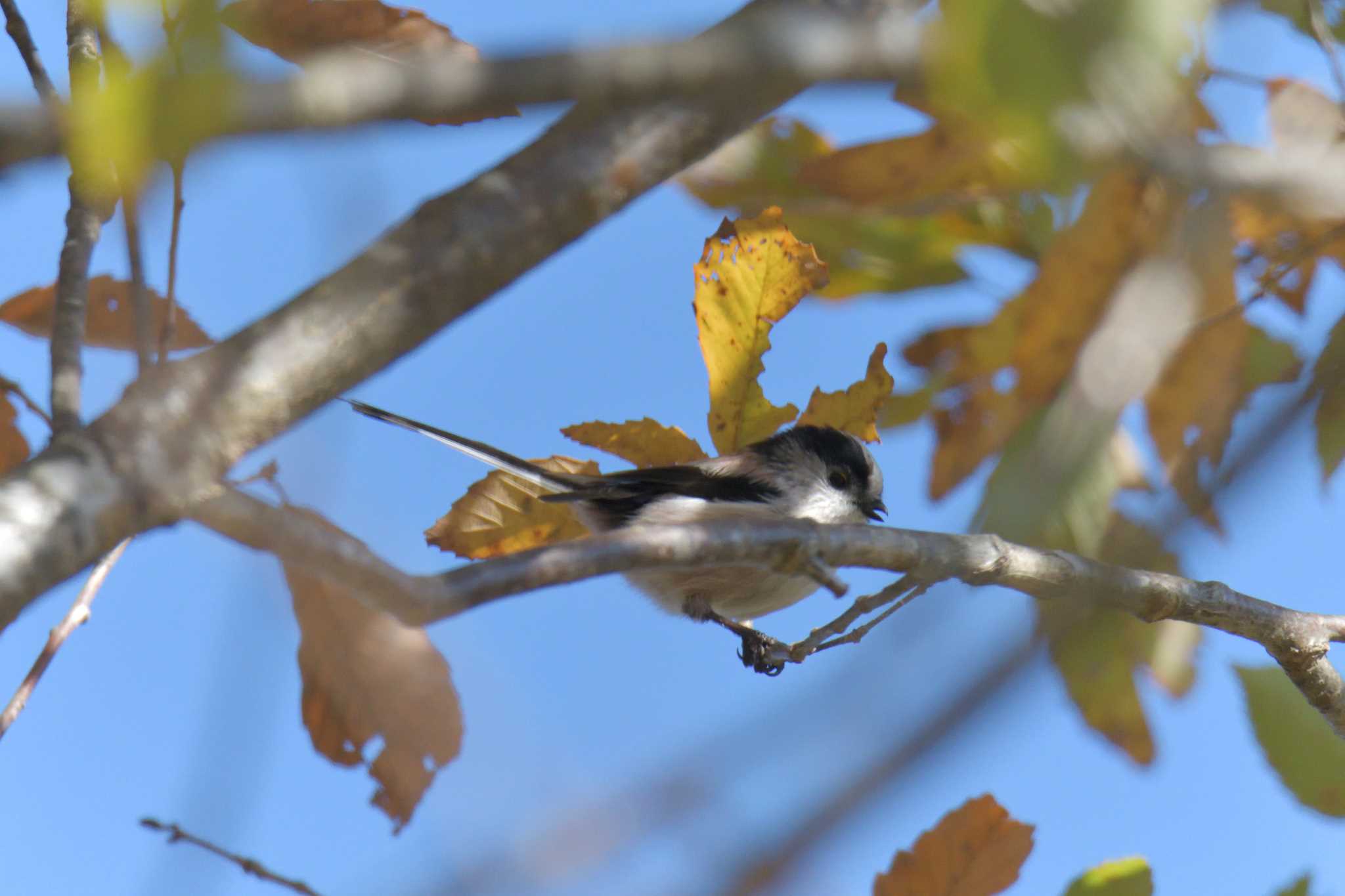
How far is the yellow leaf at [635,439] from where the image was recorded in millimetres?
1917

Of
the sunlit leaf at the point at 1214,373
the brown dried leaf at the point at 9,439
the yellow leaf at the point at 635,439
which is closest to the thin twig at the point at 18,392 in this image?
the brown dried leaf at the point at 9,439

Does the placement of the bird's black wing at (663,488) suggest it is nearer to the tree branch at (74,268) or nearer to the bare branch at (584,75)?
the tree branch at (74,268)

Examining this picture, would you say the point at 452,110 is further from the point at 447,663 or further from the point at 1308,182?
the point at 447,663

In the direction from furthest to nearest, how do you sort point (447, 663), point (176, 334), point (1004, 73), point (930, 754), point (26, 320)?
point (26, 320) < point (176, 334) < point (447, 663) < point (1004, 73) < point (930, 754)

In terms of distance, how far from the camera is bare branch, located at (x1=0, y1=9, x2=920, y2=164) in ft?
2.25

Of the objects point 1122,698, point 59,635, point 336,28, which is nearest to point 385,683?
point 59,635

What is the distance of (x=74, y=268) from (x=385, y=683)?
2.17 ft

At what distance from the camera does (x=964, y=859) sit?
1.61 metres

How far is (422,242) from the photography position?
1.24 m

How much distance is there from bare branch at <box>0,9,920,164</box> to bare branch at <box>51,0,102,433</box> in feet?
1.80

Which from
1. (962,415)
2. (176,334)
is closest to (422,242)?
(176,334)

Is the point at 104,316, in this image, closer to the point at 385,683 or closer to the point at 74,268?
the point at 74,268

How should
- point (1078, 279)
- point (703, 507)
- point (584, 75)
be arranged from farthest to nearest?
point (703, 507) < point (1078, 279) < point (584, 75)

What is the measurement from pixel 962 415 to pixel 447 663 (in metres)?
1.46
